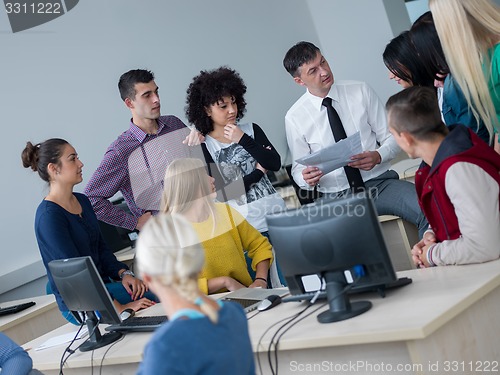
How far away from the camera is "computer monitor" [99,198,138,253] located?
545cm

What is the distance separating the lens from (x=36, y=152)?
12.6ft

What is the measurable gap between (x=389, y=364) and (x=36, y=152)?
7.74 feet

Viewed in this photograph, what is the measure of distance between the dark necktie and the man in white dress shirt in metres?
0.03

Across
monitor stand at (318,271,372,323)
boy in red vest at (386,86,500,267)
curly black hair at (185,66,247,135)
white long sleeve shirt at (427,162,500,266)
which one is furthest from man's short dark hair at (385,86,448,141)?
curly black hair at (185,66,247,135)

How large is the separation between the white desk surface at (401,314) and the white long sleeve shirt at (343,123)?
159 cm

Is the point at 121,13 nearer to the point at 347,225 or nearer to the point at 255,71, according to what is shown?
the point at 255,71

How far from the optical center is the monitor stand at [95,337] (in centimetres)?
303

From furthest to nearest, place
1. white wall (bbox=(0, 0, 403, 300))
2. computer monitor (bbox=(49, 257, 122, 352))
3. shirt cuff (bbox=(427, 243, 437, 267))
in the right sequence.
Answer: white wall (bbox=(0, 0, 403, 300)) < computer monitor (bbox=(49, 257, 122, 352)) < shirt cuff (bbox=(427, 243, 437, 267))

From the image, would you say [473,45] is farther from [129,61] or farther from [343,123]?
[129,61]

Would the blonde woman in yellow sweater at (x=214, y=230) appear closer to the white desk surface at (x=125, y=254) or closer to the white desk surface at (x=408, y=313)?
the white desk surface at (x=408, y=313)

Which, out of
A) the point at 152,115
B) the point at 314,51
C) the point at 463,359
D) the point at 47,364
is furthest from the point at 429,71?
the point at 47,364

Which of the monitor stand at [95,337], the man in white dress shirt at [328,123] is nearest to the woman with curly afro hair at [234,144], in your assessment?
the man in white dress shirt at [328,123]

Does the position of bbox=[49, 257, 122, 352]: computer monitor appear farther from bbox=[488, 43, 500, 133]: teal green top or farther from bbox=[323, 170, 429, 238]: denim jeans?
bbox=[488, 43, 500, 133]: teal green top

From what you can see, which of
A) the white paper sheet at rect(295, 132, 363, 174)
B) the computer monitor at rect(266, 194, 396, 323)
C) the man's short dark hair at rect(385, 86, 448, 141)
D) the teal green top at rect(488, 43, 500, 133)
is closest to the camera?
the computer monitor at rect(266, 194, 396, 323)
